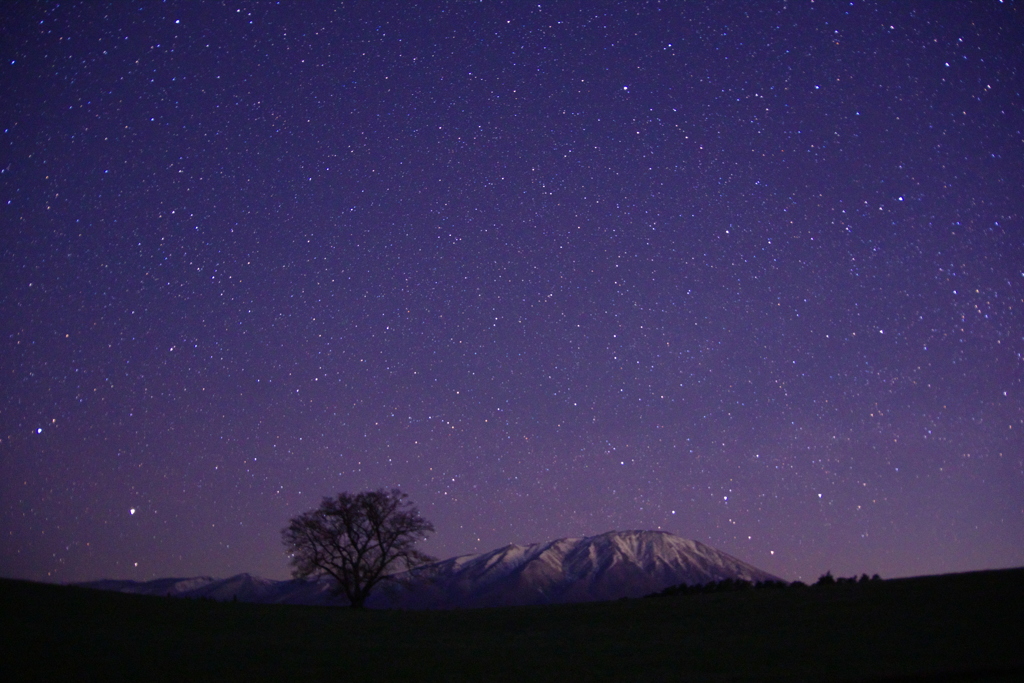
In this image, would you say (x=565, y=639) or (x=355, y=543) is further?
(x=355, y=543)

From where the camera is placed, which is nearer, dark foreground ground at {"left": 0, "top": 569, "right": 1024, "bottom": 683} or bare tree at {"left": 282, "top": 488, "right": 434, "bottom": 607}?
dark foreground ground at {"left": 0, "top": 569, "right": 1024, "bottom": 683}

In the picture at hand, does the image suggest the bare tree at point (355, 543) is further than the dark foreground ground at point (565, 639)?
Yes

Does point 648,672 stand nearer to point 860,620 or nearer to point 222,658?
point 860,620

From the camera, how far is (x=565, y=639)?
20.4 m

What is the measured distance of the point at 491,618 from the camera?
89.0 feet

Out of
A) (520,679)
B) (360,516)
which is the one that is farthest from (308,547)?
(520,679)

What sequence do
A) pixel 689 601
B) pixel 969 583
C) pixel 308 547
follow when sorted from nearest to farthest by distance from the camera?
pixel 969 583, pixel 689 601, pixel 308 547

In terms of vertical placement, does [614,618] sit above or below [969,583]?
below

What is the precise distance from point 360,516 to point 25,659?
29.9 meters

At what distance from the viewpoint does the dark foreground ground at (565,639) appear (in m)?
15.3

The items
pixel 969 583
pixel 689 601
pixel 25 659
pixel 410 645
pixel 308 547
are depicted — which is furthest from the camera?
pixel 308 547

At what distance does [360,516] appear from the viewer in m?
46.0

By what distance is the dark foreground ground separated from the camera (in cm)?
1527

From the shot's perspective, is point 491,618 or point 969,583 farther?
point 491,618
